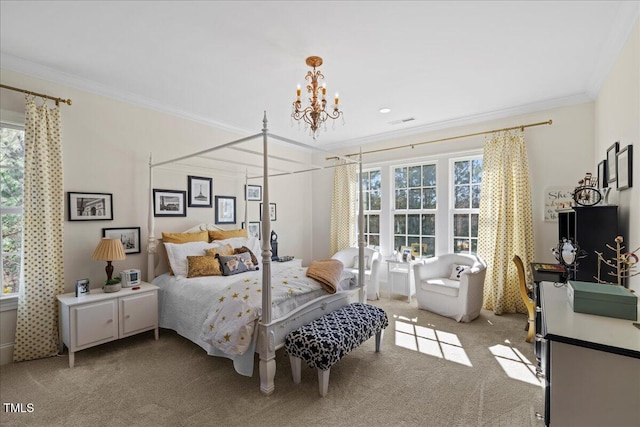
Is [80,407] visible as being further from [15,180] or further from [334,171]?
[334,171]

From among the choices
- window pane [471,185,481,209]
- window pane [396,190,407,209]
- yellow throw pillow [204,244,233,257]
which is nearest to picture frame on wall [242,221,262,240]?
yellow throw pillow [204,244,233,257]

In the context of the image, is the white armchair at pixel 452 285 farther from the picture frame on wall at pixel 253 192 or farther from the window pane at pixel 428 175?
the picture frame on wall at pixel 253 192

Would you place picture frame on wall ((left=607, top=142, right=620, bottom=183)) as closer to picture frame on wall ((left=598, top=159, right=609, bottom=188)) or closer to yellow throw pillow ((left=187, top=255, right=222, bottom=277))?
picture frame on wall ((left=598, top=159, right=609, bottom=188))

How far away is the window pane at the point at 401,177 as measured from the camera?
5.30 m

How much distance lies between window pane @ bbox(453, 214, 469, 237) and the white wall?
6.31 ft

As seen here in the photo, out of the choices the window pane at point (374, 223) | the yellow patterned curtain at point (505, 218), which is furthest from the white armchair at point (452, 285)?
the window pane at point (374, 223)

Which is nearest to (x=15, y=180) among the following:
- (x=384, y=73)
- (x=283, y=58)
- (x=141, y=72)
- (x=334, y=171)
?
(x=141, y=72)

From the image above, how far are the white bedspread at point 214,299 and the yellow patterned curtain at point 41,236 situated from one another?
3.16 ft

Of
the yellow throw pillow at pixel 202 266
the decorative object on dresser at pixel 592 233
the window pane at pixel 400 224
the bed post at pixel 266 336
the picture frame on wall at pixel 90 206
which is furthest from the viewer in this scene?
the window pane at pixel 400 224

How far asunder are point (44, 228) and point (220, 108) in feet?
7.63

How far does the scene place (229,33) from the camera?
2377mm

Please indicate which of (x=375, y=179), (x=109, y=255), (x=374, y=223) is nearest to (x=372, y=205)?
(x=374, y=223)

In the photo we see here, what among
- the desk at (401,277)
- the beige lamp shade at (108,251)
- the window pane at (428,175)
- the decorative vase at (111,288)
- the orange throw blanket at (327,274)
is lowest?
the desk at (401,277)

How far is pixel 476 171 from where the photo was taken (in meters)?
4.58
